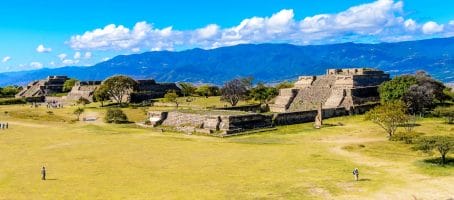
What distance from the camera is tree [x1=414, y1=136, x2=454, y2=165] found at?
31.0 meters

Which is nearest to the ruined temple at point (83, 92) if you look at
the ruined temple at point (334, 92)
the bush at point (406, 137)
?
the ruined temple at point (334, 92)

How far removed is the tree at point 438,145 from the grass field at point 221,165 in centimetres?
104

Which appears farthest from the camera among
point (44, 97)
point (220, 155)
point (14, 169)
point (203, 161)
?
point (44, 97)

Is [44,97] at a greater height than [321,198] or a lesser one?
greater

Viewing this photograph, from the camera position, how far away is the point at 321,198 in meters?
23.6

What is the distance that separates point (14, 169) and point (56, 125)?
2774cm

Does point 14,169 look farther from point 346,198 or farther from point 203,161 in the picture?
point 346,198

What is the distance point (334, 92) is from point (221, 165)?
127 feet

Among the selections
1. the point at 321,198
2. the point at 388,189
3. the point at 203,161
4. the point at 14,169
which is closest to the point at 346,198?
the point at 321,198

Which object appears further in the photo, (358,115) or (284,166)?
(358,115)

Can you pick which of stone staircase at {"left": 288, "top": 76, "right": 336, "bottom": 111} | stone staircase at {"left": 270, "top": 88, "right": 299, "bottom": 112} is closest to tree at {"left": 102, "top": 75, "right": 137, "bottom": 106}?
stone staircase at {"left": 270, "top": 88, "right": 299, "bottom": 112}

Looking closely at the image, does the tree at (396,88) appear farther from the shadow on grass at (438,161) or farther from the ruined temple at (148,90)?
the ruined temple at (148,90)

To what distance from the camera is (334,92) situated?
6738 cm

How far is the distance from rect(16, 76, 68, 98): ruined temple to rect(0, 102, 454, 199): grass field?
5848cm
